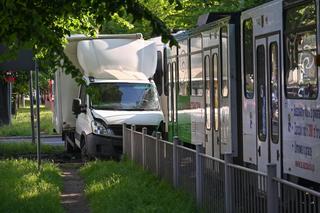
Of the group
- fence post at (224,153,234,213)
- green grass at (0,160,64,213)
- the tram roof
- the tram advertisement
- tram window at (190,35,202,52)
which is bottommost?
green grass at (0,160,64,213)

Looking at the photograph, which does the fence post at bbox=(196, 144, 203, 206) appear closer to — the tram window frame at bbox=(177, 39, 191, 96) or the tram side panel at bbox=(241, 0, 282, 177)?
the tram side panel at bbox=(241, 0, 282, 177)

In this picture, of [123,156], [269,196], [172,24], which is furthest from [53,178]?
[172,24]

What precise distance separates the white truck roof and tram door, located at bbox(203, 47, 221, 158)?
5.62 m

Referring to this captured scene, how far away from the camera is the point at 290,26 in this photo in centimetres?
934

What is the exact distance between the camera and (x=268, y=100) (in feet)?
33.3

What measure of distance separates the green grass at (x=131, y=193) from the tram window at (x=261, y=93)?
1.49 metres

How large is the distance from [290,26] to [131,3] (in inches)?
88.6

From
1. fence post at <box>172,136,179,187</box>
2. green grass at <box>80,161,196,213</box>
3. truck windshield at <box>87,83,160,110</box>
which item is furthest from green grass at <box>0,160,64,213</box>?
Result: truck windshield at <box>87,83,160,110</box>

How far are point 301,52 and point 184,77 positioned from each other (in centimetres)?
785

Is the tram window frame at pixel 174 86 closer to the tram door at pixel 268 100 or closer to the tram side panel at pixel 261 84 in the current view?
the tram side panel at pixel 261 84

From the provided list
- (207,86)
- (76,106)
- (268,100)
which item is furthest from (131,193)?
(76,106)

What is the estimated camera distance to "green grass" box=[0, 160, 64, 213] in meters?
10.5

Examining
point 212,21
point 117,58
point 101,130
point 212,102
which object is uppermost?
point 212,21

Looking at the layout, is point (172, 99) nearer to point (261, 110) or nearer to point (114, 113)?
point (114, 113)
